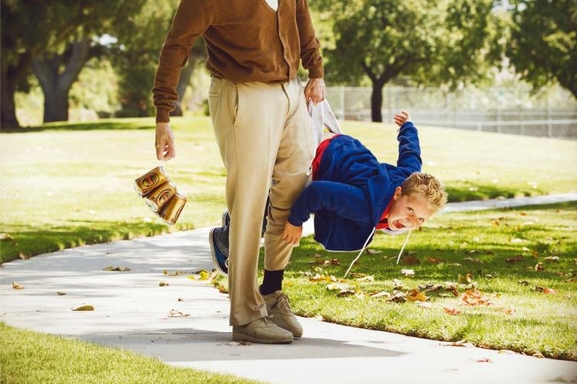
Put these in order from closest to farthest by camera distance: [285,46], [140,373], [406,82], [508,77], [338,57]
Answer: [140,373], [285,46], [338,57], [406,82], [508,77]

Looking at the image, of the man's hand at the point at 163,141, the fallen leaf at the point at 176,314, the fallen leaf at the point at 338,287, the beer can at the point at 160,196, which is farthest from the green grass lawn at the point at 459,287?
the man's hand at the point at 163,141

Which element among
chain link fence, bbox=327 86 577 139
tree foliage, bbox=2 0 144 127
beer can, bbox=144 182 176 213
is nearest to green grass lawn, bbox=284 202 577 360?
beer can, bbox=144 182 176 213

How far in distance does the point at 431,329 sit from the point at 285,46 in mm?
1711

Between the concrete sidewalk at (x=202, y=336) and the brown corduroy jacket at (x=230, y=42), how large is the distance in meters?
1.18

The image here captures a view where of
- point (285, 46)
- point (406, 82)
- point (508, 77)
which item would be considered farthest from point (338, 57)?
point (285, 46)

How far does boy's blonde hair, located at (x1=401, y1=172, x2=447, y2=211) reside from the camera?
4.92 m

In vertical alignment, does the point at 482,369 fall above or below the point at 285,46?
below

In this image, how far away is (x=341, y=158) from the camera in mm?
5277

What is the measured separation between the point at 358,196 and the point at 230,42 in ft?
3.22

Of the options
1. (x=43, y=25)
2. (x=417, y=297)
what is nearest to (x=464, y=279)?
(x=417, y=297)

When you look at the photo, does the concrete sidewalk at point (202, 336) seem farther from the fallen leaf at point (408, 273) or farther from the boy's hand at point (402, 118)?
the fallen leaf at point (408, 273)

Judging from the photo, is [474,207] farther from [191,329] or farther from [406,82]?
[406,82]

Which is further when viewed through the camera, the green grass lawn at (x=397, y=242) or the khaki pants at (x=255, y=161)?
the green grass lawn at (x=397, y=242)

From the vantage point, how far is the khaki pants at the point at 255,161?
493 centimetres
